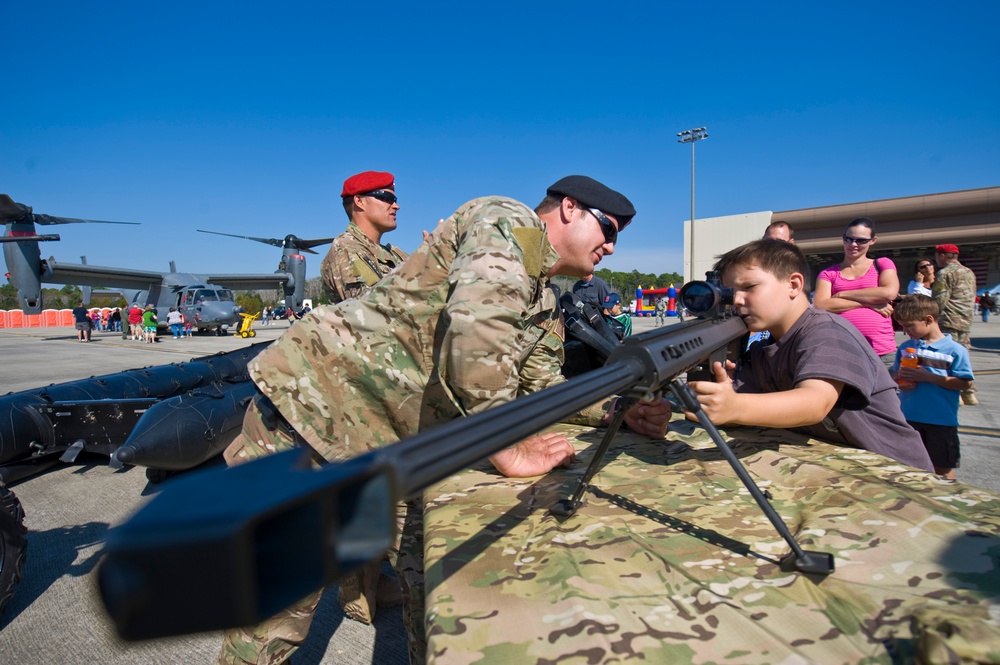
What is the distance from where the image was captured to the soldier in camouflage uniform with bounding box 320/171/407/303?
404cm

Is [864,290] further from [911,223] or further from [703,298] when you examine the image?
[911,223]

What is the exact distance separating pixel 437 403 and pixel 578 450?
22.1 inches

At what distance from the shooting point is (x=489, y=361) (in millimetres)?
1617

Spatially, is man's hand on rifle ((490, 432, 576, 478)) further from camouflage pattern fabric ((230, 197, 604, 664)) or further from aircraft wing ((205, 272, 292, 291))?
aircraft wing ((205, 272, 292, 291))

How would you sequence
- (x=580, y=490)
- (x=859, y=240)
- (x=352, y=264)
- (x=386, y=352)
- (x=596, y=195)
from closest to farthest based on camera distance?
(x=580, y=490), (x=386, y=352), (x=596, y=195), (x=352, y=264), (x=859, y=240)

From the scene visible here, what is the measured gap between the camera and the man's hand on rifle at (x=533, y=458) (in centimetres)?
182

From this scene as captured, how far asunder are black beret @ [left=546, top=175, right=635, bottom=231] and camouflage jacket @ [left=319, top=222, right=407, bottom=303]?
1.89m

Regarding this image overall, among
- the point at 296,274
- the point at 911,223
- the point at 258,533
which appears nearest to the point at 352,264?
the point at 258,533

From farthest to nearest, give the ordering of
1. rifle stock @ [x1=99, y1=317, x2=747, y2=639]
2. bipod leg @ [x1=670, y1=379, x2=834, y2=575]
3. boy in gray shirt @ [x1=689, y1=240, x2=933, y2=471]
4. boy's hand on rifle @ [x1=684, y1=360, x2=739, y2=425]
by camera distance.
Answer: boy in gray shirt @ [x1=689, y1=240, x2=933, y2=471], boy's hand on rifle @ [x1=684, y1=360, x2=739, y2=425], bipod leg @ [x1=670, y1=379, x2=834, y2=575], rifle stock @ [x1=99, y1=317, x2=747, y2=639]

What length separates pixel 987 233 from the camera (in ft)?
87.2

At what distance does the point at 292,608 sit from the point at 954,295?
8054mm

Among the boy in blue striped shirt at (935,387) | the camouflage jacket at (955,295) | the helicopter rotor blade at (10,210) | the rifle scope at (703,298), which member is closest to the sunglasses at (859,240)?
the boy in blue striped shirt at (935,387)

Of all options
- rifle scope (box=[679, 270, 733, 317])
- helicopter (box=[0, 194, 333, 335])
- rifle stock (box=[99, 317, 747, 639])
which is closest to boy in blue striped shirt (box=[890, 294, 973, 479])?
rifle scope (box=[679, 270, 733, 317])

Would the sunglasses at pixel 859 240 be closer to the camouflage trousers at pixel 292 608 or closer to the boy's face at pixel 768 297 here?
the boy's face at pixel 768 297
